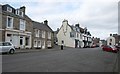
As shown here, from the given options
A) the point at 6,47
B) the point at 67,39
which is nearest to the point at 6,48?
the point at 6,47

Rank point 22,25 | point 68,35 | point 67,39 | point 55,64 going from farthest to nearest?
point 67,39 → point 68,35 → point 22,25 → point 55,64

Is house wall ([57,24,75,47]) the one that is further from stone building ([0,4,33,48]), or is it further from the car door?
the car door

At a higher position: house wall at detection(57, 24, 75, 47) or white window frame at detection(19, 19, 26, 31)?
white window frame at detection(19, 19, 26, 31)

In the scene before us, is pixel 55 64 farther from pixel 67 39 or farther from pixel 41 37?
pixel 67 39

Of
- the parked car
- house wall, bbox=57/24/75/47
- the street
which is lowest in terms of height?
the street

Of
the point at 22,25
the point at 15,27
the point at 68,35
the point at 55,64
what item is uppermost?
the point at 22,25

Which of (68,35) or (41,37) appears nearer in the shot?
(41,37)

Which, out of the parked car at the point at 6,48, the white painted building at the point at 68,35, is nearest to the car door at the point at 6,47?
the parked car at the point at 6,48

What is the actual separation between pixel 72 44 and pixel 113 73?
54.0 m

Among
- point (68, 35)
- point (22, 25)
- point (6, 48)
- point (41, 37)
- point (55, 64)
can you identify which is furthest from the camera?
point (68, 35)

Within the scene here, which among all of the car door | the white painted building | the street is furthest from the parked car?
the white painted building

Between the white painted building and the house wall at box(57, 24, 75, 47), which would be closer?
the house wall at box(57, 24, 75, 47)

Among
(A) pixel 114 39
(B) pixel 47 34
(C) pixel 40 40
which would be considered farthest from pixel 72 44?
(A) pixel 114 39

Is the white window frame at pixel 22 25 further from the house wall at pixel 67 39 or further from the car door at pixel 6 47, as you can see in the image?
the house wall at pixel 67 39
